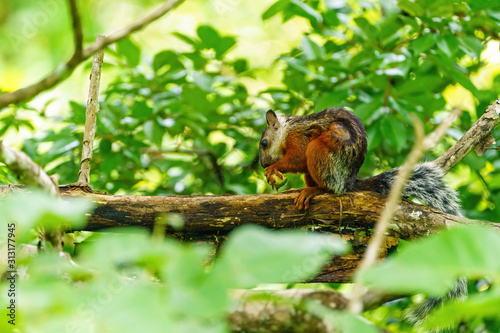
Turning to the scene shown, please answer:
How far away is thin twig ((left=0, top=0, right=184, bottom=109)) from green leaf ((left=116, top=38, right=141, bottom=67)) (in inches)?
94.5

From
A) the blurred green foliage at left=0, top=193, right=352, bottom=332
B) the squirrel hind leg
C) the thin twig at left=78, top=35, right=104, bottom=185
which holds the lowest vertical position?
the squirrel hind leg

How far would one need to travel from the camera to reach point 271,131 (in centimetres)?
390

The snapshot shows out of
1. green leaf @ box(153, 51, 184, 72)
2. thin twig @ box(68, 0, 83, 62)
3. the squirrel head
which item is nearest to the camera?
thin twig @ box(68, 0, 83, 62)

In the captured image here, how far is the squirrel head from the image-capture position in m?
3.82

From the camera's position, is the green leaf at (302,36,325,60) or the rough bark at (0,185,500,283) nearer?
the rough bark at (0,185,500,283)

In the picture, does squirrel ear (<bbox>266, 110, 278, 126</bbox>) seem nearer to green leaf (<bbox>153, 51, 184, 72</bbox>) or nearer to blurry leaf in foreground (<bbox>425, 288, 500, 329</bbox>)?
green leaf (<bbox>153, 51, 184, 72</bbox>)

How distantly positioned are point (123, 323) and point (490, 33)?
3.90 metres

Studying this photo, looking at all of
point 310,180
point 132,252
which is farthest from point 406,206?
point 132,252

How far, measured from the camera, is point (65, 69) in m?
0.97

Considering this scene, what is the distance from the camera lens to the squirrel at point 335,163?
9.75 feet

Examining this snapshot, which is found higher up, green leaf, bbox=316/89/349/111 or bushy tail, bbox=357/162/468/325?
green leaf, bbox=316/89/349/111

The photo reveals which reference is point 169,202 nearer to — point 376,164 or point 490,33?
point 376,164

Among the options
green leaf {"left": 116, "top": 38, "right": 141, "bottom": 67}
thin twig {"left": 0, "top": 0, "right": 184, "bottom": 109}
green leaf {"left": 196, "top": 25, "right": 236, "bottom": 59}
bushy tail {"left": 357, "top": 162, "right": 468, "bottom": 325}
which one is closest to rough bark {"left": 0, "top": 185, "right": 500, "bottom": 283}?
bushy tail {"left": 357, "top": 162, "right": 468, "bottom": 325}

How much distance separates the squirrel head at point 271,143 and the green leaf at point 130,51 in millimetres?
1145
